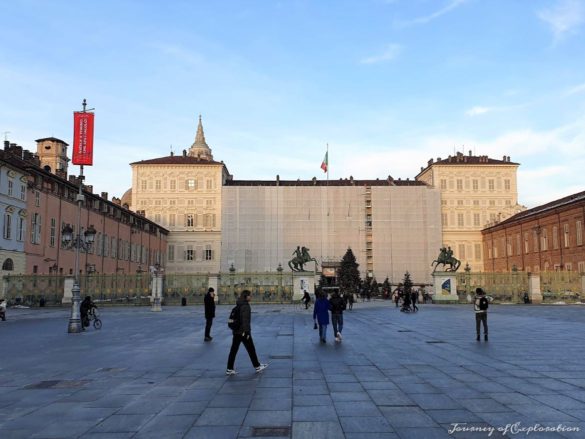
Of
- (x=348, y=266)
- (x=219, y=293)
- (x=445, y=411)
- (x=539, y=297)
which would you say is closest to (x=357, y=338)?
(x=445, y=411)

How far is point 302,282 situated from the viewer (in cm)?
4984

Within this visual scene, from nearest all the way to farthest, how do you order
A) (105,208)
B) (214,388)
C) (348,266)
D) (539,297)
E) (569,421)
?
(569,421) → (214,388) → (539,297) → (105,208) → (348,266)

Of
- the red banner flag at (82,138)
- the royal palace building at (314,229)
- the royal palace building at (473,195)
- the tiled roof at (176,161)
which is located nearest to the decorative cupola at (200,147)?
the tiled roof at (176,161)

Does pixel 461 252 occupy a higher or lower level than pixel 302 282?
higher

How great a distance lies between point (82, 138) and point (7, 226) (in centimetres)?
2523

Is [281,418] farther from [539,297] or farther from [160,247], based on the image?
[160,247]

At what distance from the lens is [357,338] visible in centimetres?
1742

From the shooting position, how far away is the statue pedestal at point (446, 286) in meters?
49.3

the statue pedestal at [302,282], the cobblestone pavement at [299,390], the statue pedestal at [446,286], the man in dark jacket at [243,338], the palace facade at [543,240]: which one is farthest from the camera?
the palace facade at [543,240]

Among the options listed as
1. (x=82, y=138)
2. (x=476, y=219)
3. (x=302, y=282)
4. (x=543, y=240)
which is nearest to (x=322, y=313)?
(x=82, y=138)

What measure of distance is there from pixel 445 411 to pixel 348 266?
244 ft

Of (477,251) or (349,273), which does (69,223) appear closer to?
(349,273)

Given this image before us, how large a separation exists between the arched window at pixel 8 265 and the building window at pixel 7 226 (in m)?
1.93

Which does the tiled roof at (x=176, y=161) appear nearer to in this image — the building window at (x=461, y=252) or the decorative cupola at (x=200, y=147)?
the decorative cupola at (x=200, y=147)
